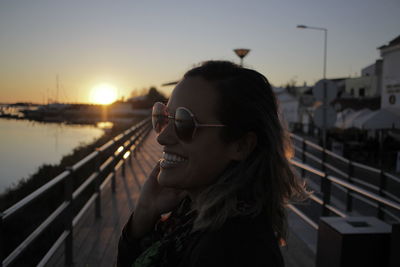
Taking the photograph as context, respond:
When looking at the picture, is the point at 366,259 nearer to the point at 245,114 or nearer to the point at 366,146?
the point at 245,114

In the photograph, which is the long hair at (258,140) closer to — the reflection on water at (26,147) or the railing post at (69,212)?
the railing post at (69,212)

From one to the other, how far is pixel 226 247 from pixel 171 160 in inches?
17.4

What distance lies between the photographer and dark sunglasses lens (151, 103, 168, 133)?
1441 mm

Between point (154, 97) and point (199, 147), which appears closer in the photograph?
point (199, 147)

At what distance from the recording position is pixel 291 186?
1.39 metres

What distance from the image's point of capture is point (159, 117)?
1469 mm

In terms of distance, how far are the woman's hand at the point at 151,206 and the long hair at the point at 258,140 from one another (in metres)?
0.36

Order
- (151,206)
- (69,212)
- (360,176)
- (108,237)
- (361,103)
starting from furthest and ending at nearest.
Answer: (361,103) < (360,176) < (108,237) < (69,212) < (151,206)

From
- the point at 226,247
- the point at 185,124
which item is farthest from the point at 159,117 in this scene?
the point at 226,247

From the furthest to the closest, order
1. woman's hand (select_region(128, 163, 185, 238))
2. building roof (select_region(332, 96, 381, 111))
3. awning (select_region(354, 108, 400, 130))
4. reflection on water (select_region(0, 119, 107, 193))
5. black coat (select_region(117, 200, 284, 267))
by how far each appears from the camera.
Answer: building roof (select_region(332, 96, 381, 111)) < awning (select_region(354, 108, 400, 130)) < reflection on water (select_region(0, 119, 107, 193)) < woman's hand (select_region(128, 163, 185, 238)) < black coat (select_region(117, 200, 284, 267))

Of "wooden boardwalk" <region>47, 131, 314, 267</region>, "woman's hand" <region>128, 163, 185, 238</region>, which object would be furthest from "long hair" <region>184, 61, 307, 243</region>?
"wooden boardwalk" <region>47, 131, 314, 267</region>

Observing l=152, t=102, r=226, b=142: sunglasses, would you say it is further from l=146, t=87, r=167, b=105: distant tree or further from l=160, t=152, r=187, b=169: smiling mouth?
l=146, t=87, r=167, b=105: distant tree

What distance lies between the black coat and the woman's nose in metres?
0.30

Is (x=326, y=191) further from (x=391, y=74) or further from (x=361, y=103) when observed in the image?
(x=361, y=103)
